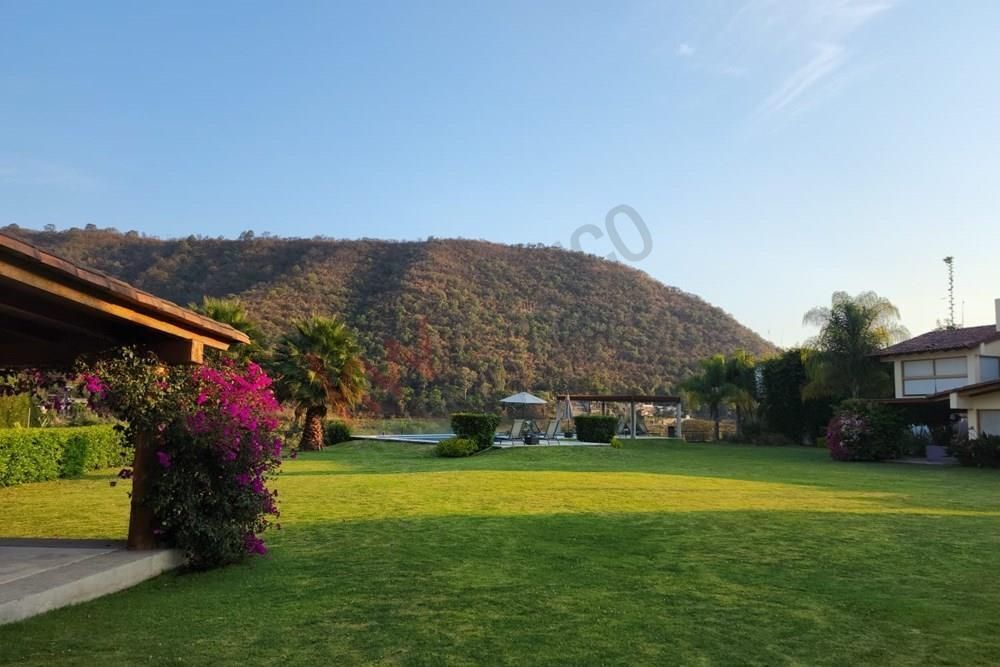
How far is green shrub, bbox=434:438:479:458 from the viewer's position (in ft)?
72.4

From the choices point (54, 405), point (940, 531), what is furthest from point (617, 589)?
point (54, 405)

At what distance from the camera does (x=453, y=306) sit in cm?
5484

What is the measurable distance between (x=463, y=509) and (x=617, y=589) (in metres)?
4.74

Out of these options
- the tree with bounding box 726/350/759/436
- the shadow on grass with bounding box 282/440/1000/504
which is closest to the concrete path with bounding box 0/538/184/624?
the shadow on grass with bounding box 282/440/1000/504

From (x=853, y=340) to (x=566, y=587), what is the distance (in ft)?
81.2

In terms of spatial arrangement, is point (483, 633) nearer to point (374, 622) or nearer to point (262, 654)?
point (374, 622)

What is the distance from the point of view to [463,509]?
33.5 ft

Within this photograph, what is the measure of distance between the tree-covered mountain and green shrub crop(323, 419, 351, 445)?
15.0m

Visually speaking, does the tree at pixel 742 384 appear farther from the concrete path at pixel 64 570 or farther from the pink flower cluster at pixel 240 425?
the concrete path at pixel 64 570

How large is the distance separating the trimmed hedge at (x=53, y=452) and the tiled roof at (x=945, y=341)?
2442 centimetres

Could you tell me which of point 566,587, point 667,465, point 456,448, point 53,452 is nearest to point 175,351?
point 566,587

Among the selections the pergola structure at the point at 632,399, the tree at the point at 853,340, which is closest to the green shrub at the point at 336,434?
the pergola structure at the point at 632,399

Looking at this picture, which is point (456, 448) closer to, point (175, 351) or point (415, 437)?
point (415, 437)

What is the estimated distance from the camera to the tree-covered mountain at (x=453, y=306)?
47.6 metres
